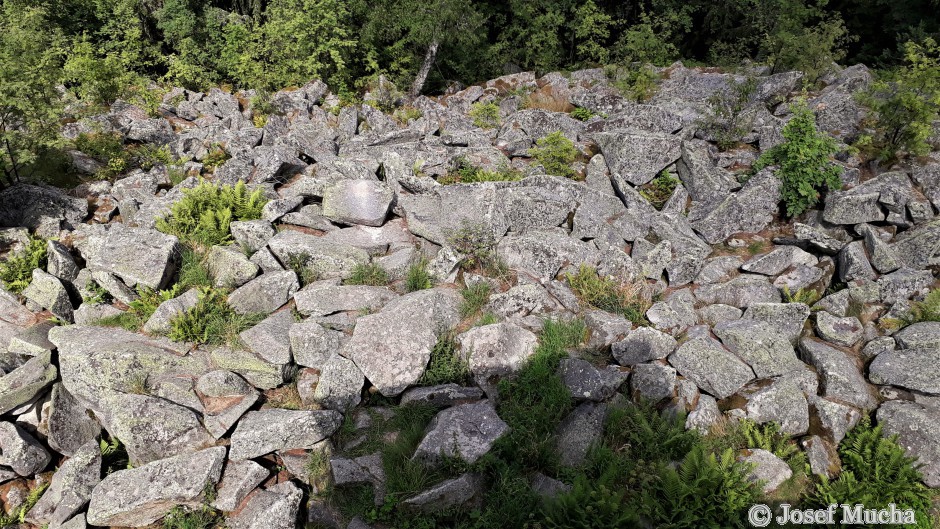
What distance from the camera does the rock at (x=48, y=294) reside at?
9047 millimetres

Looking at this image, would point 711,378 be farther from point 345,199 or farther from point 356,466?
point 345,199

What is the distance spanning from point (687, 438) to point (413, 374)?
4.30 m

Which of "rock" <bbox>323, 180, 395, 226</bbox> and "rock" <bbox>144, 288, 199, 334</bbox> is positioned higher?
"rock" <bbox>323, 180, 395, 226</bbox>

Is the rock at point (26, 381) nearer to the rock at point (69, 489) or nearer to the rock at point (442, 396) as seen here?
the rock at point (69, 489)

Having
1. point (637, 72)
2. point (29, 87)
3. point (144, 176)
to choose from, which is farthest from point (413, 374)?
point (637, 72)

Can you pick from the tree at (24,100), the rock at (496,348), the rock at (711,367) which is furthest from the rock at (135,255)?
the rock at (711,367)

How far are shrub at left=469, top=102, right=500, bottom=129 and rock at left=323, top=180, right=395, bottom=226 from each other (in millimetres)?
6146

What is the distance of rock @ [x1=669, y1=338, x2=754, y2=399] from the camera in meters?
8.12

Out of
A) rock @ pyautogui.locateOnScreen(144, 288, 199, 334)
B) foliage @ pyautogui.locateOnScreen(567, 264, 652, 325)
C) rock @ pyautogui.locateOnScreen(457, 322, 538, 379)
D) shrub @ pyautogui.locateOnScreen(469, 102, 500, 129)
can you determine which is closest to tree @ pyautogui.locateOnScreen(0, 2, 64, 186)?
rock @ pyautogui.locateOnScreen(144, 288, 199, 334)

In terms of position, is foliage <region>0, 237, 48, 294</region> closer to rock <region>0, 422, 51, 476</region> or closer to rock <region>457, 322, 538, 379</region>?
rock <region>0, 422, 51, 476</region>

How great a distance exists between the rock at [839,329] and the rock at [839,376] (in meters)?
0.32

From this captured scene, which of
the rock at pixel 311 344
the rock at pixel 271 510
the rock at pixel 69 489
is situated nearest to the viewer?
the rock at pixel 271 510

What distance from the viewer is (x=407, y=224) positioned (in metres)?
11.2

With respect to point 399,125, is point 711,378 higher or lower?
lower
